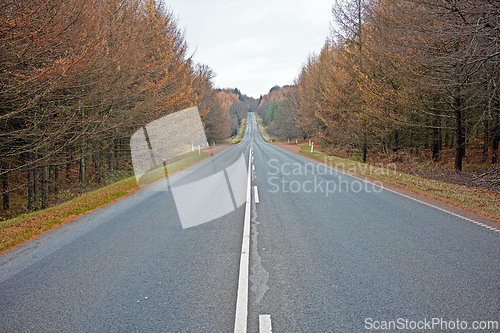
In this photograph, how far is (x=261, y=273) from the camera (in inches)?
144

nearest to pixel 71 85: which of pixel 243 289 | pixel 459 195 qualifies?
pixel 243 289

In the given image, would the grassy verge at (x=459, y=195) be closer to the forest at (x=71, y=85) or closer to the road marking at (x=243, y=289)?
the road marking at (x=243, y=289)

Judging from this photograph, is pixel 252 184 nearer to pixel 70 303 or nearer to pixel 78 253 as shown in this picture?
pixel 78 253

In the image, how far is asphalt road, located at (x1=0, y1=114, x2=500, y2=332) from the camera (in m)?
2.72

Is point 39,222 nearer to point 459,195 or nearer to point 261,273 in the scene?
point 261,273

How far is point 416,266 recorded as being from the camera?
12.1 ft

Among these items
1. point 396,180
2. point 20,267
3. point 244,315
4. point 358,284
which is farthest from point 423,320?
point 396,180

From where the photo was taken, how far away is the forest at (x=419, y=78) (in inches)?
312

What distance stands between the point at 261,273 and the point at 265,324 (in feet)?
3.42

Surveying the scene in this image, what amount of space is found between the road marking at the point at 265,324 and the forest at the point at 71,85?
19.3 feet

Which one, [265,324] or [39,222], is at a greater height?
[39,222]

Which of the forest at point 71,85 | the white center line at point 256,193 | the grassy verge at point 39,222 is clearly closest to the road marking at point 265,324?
the grassy verge at point 39,222

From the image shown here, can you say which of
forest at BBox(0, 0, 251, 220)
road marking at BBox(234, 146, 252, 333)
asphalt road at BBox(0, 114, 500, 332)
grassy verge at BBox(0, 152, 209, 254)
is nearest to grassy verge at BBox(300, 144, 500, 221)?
asphalt road at BBox(0, 114, 500, 332)

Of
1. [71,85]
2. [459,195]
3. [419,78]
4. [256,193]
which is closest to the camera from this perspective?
[459,195]
